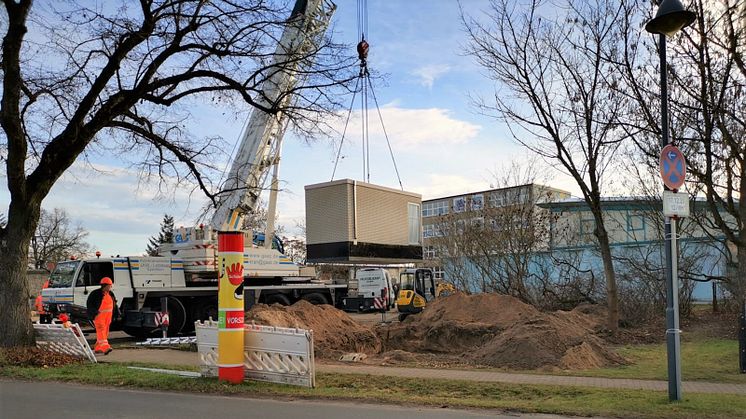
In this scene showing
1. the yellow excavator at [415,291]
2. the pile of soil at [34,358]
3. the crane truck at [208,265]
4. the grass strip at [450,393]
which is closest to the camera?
the grass strip at [450,393]

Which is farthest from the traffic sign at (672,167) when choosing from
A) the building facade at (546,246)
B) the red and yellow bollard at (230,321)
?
the building facade at (546,246)

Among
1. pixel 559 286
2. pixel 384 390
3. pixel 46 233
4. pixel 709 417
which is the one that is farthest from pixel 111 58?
pixel 46 233

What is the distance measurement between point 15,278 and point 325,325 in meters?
8.53

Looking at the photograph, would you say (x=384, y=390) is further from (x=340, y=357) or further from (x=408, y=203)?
(x=408, y=203)

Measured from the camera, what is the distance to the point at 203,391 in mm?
10367

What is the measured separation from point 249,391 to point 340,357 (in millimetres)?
6274

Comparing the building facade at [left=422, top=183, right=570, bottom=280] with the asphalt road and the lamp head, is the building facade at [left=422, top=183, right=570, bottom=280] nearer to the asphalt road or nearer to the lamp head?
the lamp head

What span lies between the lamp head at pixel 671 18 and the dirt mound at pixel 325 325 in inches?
453

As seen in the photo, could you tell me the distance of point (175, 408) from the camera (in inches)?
351

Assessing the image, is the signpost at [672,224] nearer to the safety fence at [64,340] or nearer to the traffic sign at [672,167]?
the traffic sign at [672,167]

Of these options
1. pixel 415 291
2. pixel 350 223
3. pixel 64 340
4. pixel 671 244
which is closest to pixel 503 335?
pixel 350 223

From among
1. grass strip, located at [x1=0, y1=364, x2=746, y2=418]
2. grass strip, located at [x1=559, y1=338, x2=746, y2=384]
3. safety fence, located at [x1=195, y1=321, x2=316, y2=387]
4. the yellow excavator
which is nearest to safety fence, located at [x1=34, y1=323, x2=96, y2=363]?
grass strip, located at [x1=0, y1=364, x2=746, y2=418]

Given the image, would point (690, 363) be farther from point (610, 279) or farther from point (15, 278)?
point (15, 278)

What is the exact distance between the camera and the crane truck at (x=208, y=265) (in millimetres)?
19953
